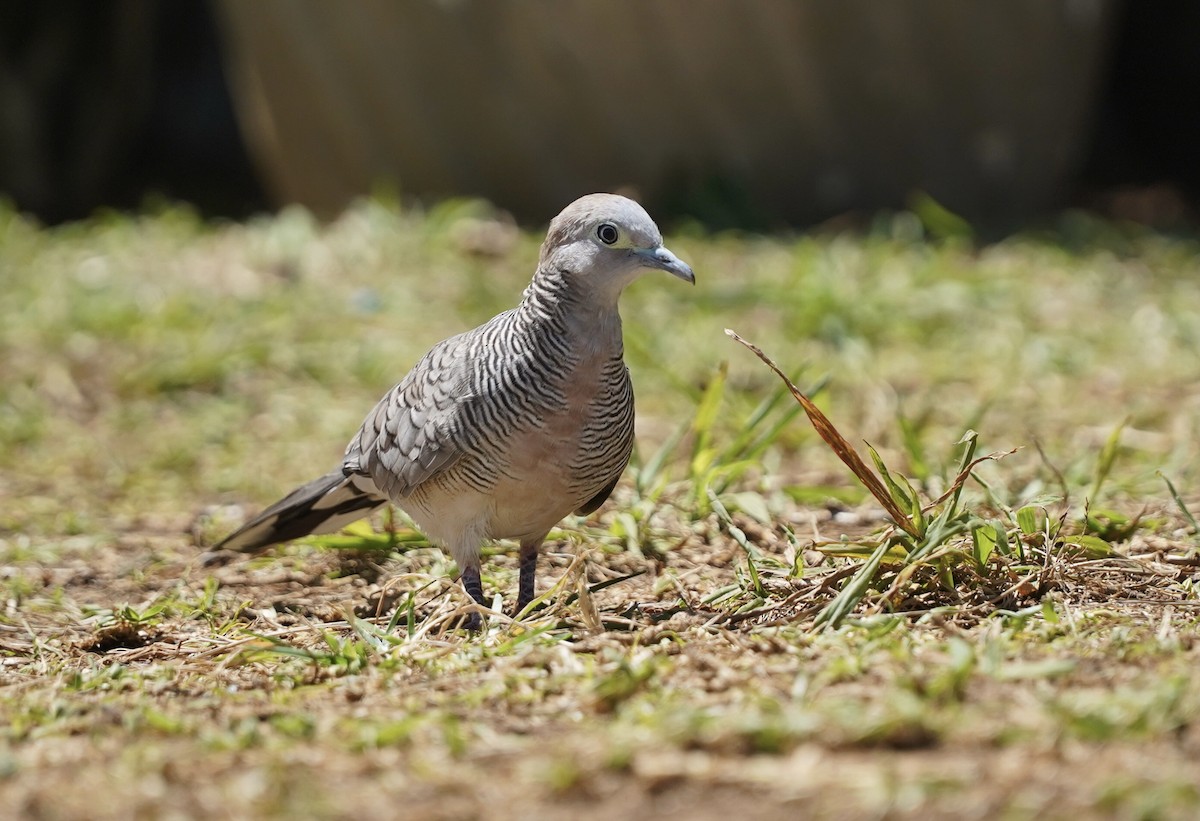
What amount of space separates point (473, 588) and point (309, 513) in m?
0.70

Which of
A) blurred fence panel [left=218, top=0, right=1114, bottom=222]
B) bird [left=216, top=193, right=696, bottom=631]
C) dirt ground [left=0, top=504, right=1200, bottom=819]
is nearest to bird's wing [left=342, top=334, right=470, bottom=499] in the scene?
bird [left=216, top=193, right=696, bottom=631]

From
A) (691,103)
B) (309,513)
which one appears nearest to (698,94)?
(691,103)

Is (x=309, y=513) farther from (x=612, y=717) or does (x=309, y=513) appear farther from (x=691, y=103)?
(x=691, y=103)

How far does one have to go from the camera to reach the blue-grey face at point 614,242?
342 cm

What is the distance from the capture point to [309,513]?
4141 millimetres

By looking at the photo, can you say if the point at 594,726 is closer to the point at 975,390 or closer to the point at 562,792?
the point at 562,792

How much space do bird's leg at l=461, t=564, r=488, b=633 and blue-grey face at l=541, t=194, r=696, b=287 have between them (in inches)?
31.1

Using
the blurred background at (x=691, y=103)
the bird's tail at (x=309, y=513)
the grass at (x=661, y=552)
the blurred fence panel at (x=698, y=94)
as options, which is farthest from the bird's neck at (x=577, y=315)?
the blurred fence panel at (x=698, y=94)

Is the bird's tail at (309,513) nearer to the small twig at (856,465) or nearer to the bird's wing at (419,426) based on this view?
the bird's wing at (419,426)

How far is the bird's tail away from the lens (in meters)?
4.06

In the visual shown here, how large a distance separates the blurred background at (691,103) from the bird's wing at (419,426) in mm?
4608

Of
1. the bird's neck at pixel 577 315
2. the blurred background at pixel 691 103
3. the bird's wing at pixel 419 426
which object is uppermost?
the blurred background at pixel 691 103

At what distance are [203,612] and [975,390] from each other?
334 cm

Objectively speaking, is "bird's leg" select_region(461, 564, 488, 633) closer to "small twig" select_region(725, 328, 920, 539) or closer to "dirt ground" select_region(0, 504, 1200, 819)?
"dirt ground" select_region(0, 504, 1200, 819)
